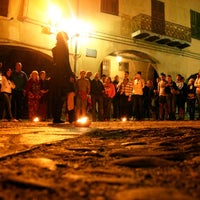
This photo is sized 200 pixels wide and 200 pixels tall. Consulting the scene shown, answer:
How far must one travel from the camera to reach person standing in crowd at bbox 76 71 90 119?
Answer: 33.8 ft

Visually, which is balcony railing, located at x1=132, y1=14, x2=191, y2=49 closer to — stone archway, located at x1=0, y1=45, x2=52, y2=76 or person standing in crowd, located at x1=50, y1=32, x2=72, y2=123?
stone archway, located at x1=0, y1=45, x2=52, y2=76

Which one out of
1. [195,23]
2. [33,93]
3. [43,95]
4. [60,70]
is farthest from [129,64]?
[60,70]

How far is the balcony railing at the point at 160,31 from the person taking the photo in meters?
16.4

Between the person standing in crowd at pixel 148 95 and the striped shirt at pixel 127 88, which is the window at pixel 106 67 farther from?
the striped shirt at pixel 127 88

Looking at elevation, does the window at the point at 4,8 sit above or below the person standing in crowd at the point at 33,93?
above

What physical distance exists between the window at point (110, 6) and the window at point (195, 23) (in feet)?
18.5

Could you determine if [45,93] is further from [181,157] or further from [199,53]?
[199,53]

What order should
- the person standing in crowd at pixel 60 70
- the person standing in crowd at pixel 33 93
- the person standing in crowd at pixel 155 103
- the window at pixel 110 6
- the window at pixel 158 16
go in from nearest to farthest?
the person standing in crowd at pixel 60 70, the person standing in crowd at pixel 33 93, the person standing in crowd at pixel 155 103, the window at pixel 110 6, the window at pixel 158 16

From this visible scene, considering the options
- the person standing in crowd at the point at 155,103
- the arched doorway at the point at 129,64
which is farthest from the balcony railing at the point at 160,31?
the person standing in crowd at the point at 155,103

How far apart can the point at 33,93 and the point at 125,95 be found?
3.71 m

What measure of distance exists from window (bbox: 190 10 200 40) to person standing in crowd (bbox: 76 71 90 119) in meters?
11.4

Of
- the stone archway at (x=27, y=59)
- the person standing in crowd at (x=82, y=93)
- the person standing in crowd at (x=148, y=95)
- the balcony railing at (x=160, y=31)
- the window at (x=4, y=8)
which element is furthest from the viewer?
the balcony railing at (x=160, y=31)

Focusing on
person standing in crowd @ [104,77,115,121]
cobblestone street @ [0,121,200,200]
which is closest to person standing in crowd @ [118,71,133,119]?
person standing in crowd @ [104,77,115,121]

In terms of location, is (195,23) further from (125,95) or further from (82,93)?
(82,93)
